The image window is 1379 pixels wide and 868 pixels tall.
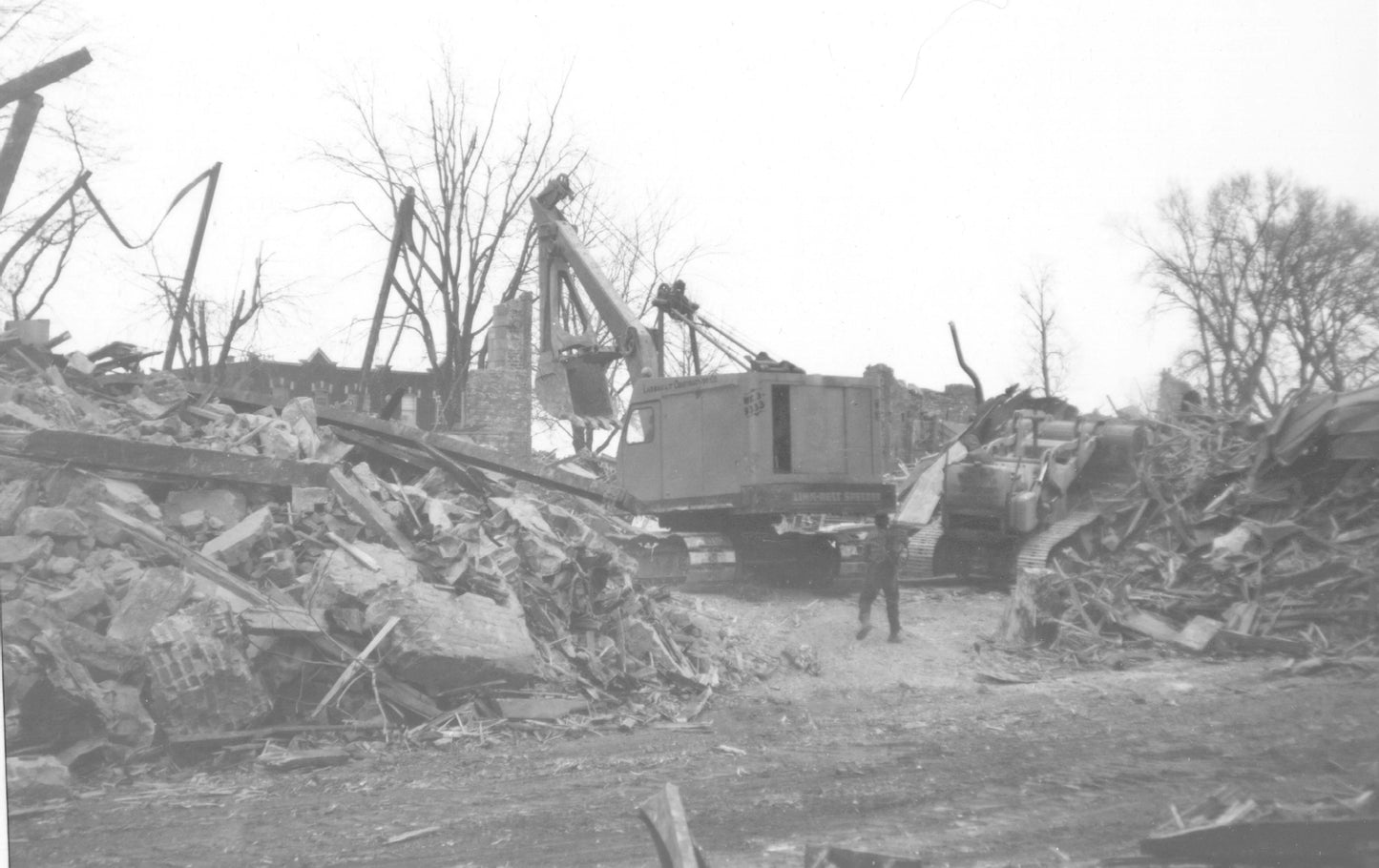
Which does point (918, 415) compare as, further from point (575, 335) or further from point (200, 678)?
point (200, 678)

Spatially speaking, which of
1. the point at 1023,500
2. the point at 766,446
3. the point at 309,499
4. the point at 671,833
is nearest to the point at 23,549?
the point at 309,499

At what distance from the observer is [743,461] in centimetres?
1145

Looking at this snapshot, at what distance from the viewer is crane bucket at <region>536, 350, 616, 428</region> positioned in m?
13.2

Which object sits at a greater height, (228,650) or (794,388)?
(794,388)

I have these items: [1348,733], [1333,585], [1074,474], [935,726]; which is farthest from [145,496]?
[1074,474]

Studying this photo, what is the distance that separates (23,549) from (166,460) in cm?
121

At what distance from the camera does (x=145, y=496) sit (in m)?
7.01

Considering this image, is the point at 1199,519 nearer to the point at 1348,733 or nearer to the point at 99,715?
the point at 1348,733

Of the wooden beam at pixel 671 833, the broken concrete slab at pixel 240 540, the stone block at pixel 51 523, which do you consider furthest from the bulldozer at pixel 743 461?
the wooden beam at pixel 671 833

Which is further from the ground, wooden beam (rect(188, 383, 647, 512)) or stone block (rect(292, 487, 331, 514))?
wooden beam (rect(188, 383, 647, 512))

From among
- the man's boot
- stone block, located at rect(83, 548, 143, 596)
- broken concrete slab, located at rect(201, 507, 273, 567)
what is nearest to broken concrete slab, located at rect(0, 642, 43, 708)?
stone block, located at rect(83, 548, 143, 596)

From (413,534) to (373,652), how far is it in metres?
1.58

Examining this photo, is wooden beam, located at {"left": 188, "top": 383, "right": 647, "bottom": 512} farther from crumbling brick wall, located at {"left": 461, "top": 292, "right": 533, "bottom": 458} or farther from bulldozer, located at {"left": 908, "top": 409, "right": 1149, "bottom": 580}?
crumbling brick wall, located at {"left": 461, "top": 292, "right": 533, "bottom": 458}

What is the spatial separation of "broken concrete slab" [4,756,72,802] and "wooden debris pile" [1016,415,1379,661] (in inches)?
310
